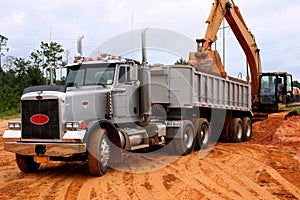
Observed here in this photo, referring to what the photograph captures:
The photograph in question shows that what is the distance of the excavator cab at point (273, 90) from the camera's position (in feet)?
68.8

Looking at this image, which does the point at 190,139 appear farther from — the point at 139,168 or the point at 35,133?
the point at 35,133

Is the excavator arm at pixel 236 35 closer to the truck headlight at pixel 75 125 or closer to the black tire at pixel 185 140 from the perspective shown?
the black tire at pixel 185 140

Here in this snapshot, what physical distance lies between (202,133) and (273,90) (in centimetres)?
966

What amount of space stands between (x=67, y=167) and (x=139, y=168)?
6.09 feet

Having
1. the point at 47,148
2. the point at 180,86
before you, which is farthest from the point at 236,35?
the point at 47,148

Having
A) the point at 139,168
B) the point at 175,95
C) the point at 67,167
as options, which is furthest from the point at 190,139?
the point at 67,167

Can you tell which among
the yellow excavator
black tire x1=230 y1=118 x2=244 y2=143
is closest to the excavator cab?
the yellow excavator

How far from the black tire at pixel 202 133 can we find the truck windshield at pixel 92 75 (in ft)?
14.3

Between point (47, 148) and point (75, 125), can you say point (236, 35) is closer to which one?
point (75, 125)

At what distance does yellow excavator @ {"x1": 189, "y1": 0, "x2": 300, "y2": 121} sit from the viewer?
16859 mm

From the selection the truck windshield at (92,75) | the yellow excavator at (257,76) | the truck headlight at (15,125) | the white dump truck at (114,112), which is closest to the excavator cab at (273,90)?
the yellow excavator at (257,76)

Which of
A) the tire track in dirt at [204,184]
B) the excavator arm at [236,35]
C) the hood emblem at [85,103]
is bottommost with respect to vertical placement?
the tire track in dirt at [204,184]

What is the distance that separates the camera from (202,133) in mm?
13016

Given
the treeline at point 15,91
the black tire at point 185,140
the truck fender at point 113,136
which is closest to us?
the truck fender at point 113,136
